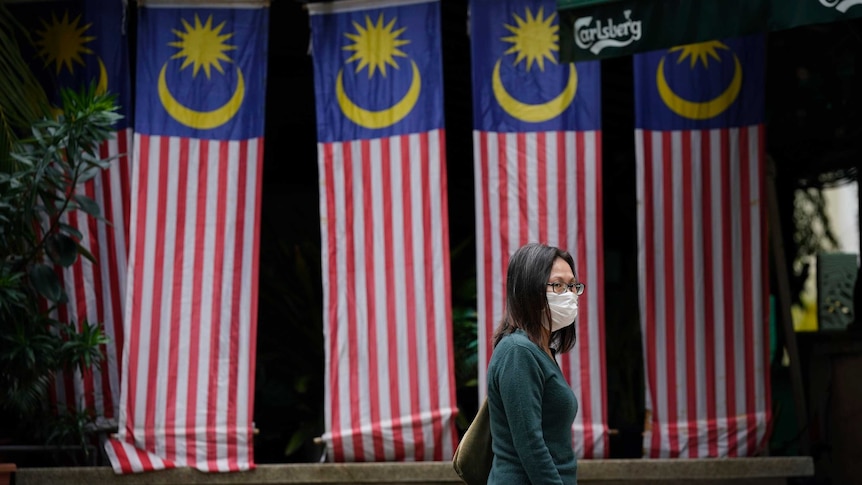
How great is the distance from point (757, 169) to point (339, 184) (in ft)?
9.60

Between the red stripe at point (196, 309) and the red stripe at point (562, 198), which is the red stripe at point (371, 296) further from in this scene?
the red stripe at point (562, 198)

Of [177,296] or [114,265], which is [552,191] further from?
[114,265]

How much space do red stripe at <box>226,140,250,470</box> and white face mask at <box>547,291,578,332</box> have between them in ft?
13.4

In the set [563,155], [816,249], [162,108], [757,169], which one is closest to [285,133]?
[162,108]

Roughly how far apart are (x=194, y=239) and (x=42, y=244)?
1.06 m

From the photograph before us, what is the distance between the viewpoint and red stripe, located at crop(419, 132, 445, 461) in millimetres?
8031

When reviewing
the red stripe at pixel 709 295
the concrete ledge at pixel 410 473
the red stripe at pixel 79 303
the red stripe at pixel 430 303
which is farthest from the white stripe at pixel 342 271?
the red stripe at pixel 709 295

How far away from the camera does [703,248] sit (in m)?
8.23

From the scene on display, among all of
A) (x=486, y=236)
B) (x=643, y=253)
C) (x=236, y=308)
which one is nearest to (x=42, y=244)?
(x=236, y=308)

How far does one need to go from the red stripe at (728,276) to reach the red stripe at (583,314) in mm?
951

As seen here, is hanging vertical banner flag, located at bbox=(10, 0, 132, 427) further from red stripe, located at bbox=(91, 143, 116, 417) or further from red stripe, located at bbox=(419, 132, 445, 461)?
red stripe, located at bbox=(419, 132, 445, 461)

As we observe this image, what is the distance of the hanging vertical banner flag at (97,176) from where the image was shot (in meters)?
8.30

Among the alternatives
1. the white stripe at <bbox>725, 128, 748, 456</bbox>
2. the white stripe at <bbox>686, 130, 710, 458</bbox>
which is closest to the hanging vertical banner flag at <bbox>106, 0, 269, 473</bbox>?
the white stripe at <bbox>686, 130, 710, 458</bbox>

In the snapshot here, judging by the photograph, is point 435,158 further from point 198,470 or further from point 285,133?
point 285,133
